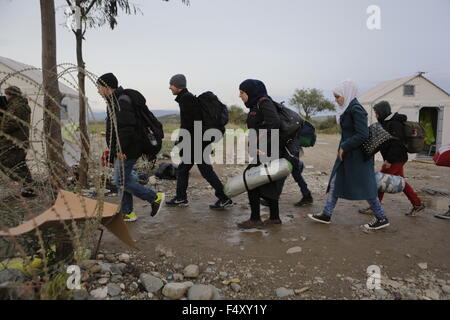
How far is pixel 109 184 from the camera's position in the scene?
5934 millimetres

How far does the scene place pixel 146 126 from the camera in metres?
4.07

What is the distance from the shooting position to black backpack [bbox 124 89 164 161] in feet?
12.9

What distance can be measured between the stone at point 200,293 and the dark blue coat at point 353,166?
2.12 meters

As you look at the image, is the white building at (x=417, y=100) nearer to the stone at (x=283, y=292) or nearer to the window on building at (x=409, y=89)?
the window on building at (x=409, y=89)

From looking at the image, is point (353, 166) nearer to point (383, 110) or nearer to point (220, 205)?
point (383, 110)

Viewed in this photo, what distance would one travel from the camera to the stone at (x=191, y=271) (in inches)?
114

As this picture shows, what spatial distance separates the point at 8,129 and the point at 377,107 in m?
5.23

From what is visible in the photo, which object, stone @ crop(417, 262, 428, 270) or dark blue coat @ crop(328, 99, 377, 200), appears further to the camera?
dark blue coat @ crop(328, 99, 377, 200)

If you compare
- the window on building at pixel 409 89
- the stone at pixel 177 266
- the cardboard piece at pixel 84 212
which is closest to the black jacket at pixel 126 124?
the cardboard piece at pixel 84 212

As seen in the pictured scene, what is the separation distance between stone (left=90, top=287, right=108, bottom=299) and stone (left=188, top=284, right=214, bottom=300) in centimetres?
61

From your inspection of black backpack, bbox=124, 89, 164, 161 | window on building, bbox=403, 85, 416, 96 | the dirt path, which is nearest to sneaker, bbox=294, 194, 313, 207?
the dirt path

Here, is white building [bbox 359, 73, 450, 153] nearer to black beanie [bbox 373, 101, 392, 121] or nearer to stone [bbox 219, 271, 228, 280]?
black beanie [bbox 373, 101, 392, 121]

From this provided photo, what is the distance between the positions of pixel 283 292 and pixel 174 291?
83 cm
